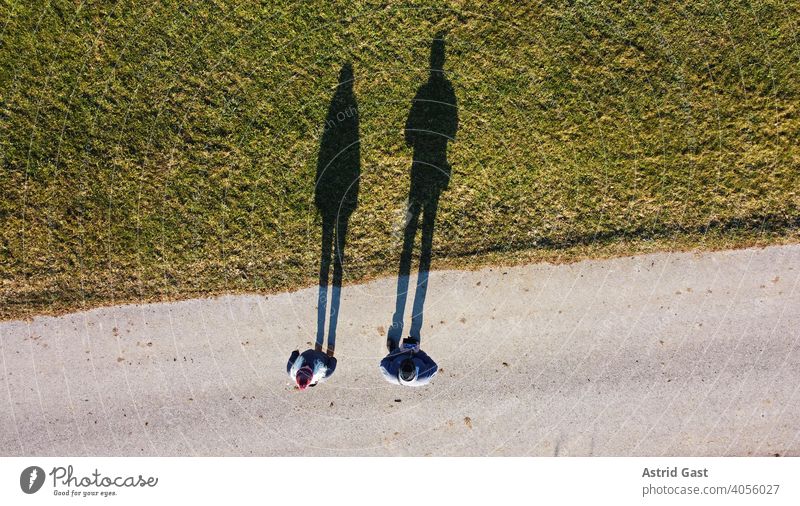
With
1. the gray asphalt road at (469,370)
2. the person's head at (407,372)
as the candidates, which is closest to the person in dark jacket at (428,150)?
the person's head at (407,372)

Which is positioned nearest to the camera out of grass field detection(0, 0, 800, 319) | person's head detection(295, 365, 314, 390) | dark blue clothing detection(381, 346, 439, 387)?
person's head detection(295, 365, 314, 390)

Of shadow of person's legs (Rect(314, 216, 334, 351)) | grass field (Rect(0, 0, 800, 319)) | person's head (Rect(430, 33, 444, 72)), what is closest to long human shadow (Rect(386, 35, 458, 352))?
person's head (Rect(430, 33, 444, 72))

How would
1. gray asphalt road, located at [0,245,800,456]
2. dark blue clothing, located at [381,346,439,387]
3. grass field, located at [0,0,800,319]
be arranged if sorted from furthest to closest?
1. gray asphalt road, located at [0,245,800,456]
2. grass field, located at [0,0,800,319]
3. dark blue clothing, located at [381,346,439,387]

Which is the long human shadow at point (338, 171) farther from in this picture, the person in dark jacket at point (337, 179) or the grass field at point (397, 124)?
the grass field at point (397, 124)

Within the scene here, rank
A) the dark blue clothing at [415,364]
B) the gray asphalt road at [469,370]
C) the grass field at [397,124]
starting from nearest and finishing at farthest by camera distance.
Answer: the dark blue clothing at [415,364] → the grass field at [397,124] → the gray asphalt road at [469,370]

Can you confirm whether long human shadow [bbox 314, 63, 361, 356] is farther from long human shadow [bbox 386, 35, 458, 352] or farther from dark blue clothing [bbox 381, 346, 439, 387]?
dark blue clothing [bbox 381, 346, 439, 387]

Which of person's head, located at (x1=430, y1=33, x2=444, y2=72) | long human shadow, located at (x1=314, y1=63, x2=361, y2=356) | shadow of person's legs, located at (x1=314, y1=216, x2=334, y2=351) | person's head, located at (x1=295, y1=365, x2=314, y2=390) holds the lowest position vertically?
person's head, located at (x1=295, y1=365, x2=314, y2=390)

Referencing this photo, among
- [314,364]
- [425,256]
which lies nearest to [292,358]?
[314,364]
